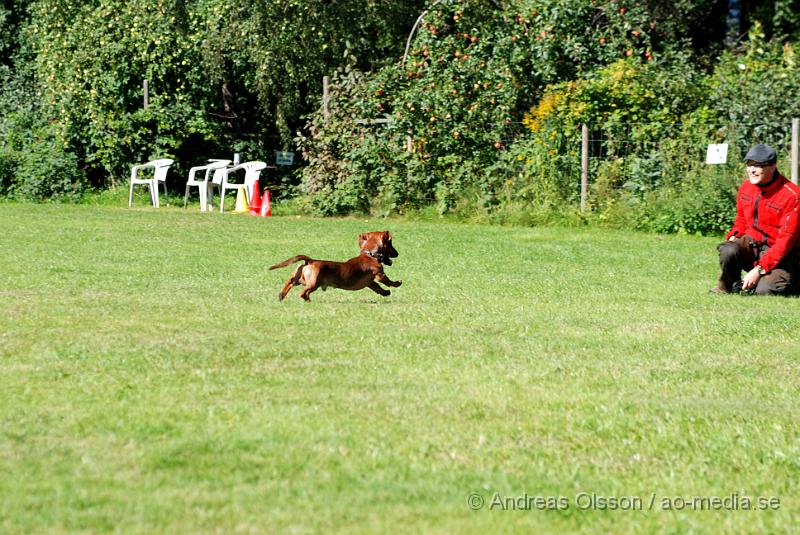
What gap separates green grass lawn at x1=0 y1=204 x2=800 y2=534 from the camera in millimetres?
4758

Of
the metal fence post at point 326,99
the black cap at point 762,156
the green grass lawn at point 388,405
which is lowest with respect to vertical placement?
the green grass lawn at point 388,405

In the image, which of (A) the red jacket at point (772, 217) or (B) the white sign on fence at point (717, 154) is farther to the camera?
(B) the white sign on fence at point (717, 154)

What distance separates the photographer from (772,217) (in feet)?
39.9

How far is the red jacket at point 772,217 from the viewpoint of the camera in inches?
468

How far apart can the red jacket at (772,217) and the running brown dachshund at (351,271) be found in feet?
12.3

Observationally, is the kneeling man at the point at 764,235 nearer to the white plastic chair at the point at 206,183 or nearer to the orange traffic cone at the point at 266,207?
the orange traffic cone at the point at 266,207

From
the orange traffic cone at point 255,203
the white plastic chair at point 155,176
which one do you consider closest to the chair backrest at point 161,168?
the white plastic chair at point 155,176

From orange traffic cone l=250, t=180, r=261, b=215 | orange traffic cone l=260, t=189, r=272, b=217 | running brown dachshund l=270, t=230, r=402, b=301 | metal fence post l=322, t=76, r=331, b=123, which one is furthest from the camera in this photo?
metal fence post l=322, t=76, r=331, b=123

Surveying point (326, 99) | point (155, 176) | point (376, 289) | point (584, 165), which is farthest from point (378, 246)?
point (155, 176)

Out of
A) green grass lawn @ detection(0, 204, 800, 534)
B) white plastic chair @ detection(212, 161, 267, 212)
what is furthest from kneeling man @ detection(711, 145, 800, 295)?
white plastic chair @ detection(212, 161, 267, 212)

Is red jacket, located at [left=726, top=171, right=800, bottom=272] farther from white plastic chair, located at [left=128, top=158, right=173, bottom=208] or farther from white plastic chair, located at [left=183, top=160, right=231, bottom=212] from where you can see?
white plastic chair, located at [left=128, top=158, right=173, bottom=208]

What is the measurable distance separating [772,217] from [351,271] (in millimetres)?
4366

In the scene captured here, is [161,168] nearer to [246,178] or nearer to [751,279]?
[246,178]

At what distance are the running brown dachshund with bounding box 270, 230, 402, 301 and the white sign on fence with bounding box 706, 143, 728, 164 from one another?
10307mm
